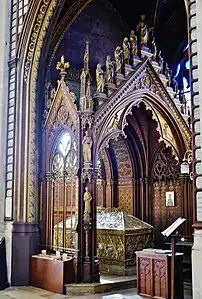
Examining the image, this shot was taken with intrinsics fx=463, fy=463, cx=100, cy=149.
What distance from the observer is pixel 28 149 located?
854cm

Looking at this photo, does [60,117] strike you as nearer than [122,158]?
Yes

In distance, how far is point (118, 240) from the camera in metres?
8.35

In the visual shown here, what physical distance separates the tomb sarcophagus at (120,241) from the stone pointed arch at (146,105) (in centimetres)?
161

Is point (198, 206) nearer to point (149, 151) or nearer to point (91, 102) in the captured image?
point (91, 102)

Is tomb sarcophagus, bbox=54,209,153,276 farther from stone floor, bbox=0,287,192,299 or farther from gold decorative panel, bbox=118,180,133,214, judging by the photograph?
gold decorative panel, bbox=118,180,133,214

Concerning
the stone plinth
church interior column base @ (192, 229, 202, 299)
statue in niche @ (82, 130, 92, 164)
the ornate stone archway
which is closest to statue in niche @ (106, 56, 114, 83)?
the ornate stone archway

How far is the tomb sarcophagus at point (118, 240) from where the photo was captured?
8273mm

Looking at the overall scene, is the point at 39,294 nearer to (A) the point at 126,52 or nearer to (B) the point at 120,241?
(B) the point at 120,241

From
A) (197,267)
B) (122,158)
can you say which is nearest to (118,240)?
(122,158)

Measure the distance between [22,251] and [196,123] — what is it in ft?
14.4

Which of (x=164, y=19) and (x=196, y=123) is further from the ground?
(x=164, y=19)

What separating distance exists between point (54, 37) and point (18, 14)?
1433mm

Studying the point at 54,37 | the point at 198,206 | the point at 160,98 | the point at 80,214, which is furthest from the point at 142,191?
the point at 198,206

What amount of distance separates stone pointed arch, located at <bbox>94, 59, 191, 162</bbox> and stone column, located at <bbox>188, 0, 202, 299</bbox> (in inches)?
110
